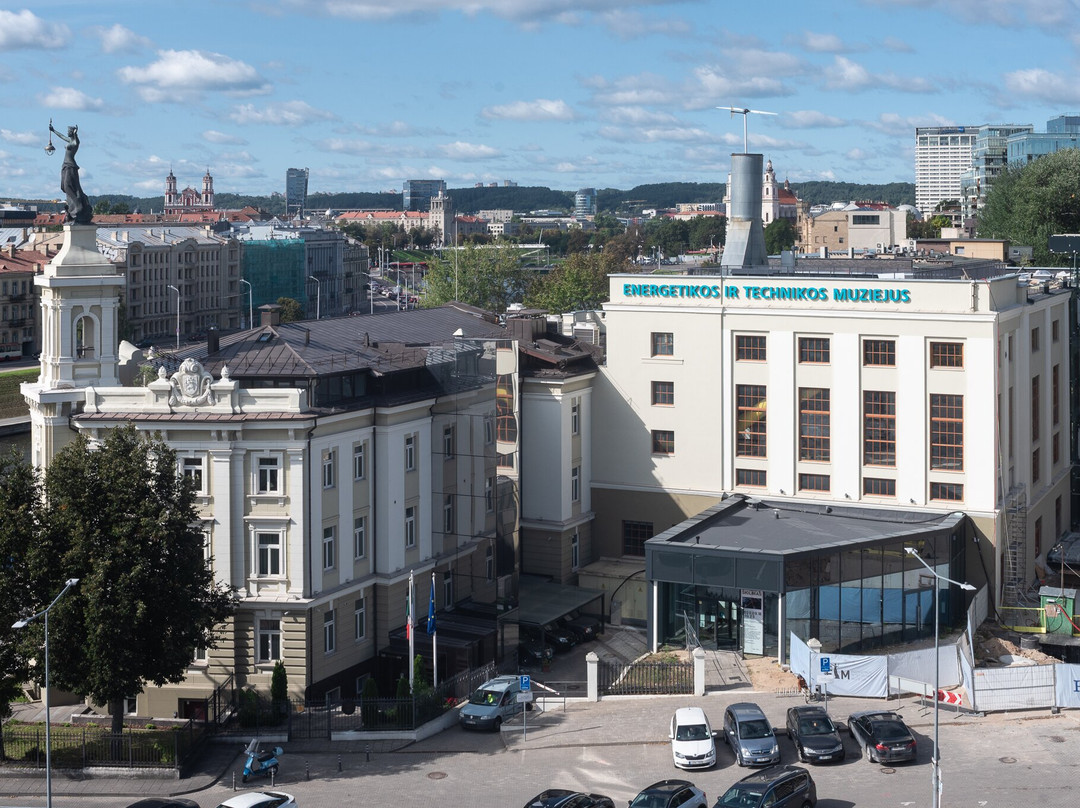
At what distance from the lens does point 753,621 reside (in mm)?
61375

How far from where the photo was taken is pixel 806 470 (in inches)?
2741

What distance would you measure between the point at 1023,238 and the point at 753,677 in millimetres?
96855

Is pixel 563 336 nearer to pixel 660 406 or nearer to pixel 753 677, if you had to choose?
pixel 660 406

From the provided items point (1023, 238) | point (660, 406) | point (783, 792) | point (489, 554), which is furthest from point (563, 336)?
point (1023, 238)

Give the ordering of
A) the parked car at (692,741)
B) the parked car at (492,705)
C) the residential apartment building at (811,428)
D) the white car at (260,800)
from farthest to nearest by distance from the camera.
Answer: the residential apartment building at (811,428)
the parked car at (492,705)
the parked car at (692,741)
the white car at (260,800)

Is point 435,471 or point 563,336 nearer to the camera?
point 435,471

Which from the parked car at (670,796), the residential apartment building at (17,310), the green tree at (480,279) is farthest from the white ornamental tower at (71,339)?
the residential apartment building at (17,310)

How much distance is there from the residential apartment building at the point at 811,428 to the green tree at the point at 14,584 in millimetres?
25762

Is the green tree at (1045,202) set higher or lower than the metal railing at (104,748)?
higher

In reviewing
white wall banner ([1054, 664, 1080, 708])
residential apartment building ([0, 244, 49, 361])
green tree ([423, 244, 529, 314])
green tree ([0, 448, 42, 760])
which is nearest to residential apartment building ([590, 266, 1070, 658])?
white wall banner ([1054, 664, 1080, 708])

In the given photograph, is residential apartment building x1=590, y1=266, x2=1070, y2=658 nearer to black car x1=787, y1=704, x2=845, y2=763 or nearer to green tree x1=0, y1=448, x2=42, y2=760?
black car x1=787, y1=704, x2=845, y2=763

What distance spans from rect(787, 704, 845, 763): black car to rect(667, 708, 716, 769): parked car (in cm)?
279

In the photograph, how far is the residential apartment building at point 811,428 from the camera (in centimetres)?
6272

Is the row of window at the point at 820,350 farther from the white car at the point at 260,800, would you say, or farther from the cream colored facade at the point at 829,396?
the white car at the point at 260,800
